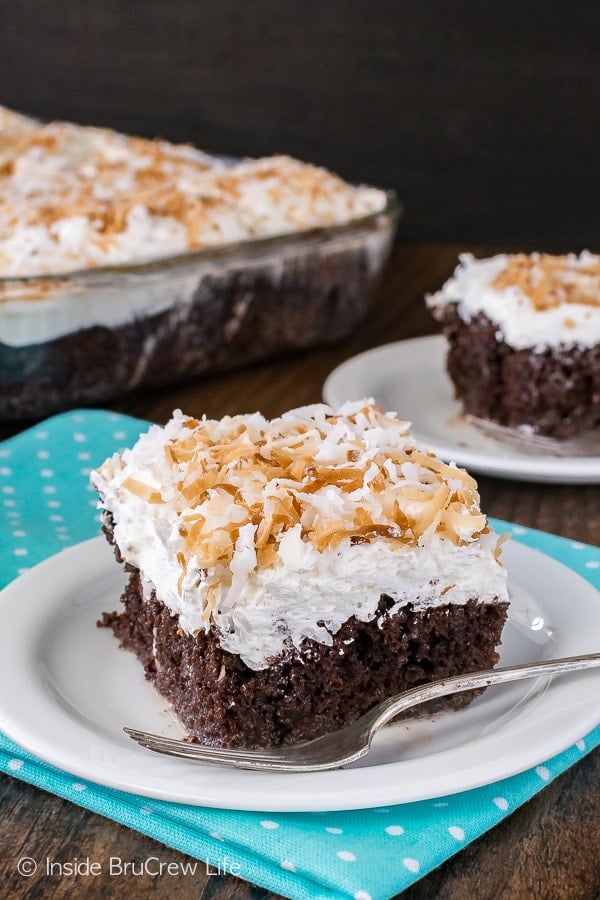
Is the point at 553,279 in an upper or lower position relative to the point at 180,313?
upper

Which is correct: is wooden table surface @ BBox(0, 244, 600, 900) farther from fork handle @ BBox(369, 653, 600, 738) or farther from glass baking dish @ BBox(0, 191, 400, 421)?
glass baking dish @ BBox(0, 191, 400, 421)

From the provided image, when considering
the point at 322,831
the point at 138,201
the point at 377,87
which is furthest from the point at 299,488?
the point at 377,87

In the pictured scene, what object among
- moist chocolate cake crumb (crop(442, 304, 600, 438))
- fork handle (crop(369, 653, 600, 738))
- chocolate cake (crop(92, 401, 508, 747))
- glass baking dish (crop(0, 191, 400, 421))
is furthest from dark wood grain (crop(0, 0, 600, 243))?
fork handle (crop(369, 653, 600, 738))

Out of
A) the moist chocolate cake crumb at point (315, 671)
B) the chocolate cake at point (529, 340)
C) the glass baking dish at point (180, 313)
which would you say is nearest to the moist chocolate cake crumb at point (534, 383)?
the chocolate cake at point (529, 340)

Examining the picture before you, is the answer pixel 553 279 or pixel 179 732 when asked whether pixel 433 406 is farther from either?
pixel 179 732

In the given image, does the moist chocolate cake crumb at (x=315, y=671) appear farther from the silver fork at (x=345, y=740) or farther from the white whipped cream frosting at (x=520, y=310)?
the white whipped cream frosting at (x=520, y=310)

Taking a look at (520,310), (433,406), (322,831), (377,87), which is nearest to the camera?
Result: (322,831)
